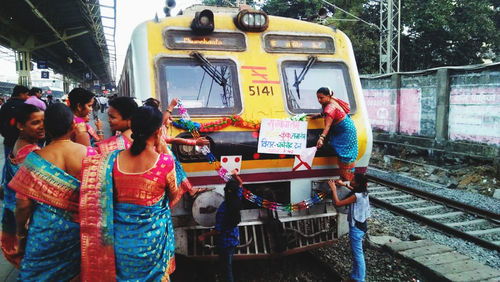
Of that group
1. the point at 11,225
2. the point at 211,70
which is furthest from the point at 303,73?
the point at 11,225

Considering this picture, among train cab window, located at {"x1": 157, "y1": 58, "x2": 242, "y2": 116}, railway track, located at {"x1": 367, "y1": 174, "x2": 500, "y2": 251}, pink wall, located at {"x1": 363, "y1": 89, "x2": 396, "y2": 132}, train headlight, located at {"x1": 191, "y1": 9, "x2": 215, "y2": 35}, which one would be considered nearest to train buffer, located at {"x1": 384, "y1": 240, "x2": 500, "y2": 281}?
railway track, located at {"x1": 367, "y1": 174, "x2": 500, "y2": 251}

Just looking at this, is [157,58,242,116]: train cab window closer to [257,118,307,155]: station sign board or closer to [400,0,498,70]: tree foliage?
[257,118,307,155]: station sign board

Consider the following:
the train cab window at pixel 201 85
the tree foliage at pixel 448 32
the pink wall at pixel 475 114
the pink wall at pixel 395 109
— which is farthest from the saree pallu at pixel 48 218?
the tree foliage at pixel 448 32

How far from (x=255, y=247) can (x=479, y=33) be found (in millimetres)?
21937

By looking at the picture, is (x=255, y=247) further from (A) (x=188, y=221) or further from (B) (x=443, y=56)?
(B) (x=443, y=56)

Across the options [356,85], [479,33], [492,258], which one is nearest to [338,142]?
[356,85]

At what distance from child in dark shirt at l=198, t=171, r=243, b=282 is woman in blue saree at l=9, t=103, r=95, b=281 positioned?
1.34 meters

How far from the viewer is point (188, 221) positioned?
3861mm

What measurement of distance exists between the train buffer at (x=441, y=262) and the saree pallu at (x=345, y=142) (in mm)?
1410

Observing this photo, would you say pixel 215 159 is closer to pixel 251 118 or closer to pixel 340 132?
pixel 251 118

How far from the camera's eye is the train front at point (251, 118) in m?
3.88

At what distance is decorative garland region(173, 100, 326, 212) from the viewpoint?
12.5 ft

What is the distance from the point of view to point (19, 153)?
10.5 feet

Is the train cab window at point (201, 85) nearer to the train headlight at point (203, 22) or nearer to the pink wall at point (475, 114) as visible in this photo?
the train headlight at point (203, 22)
